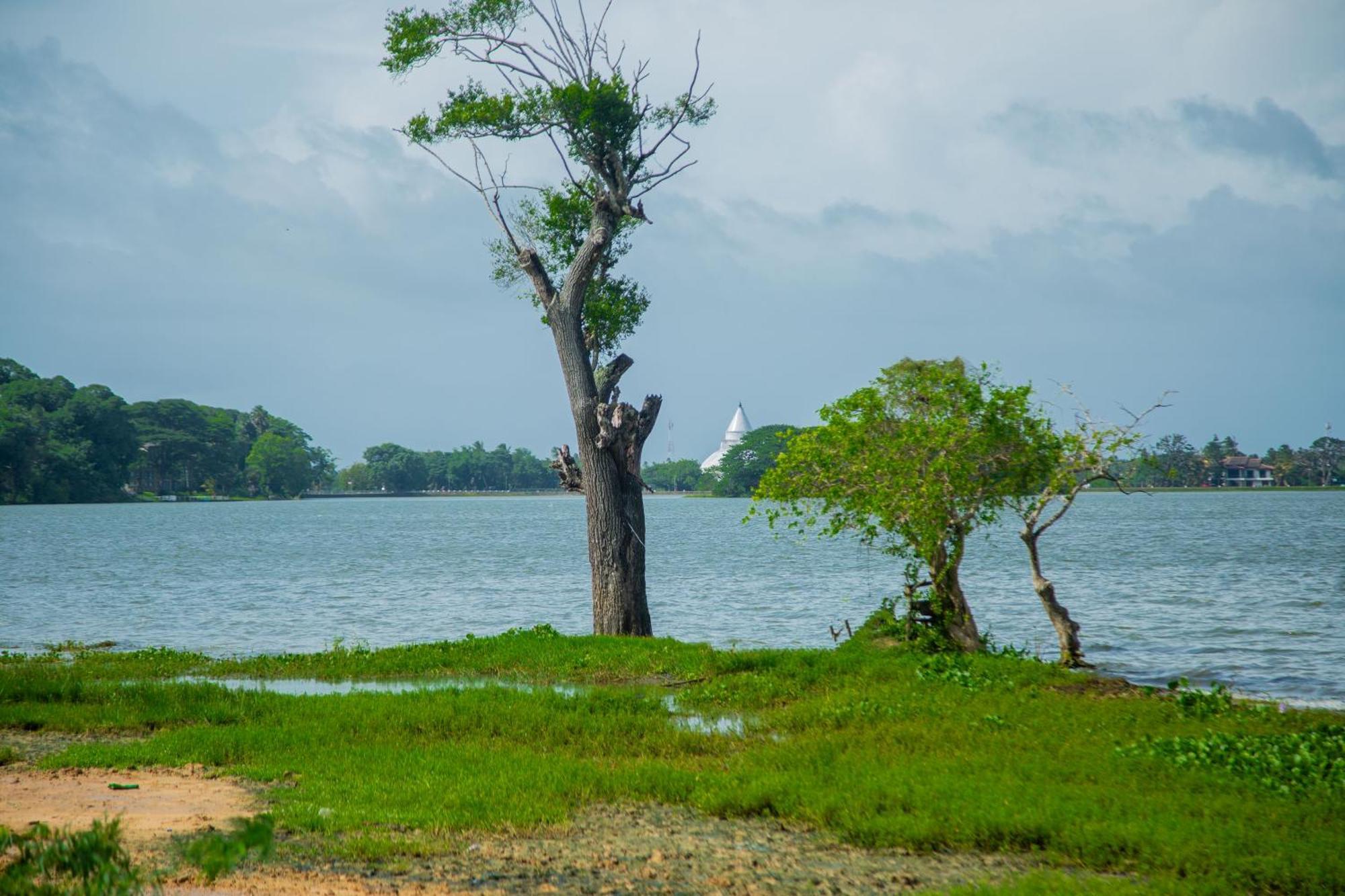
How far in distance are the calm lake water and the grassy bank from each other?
518 centimetres

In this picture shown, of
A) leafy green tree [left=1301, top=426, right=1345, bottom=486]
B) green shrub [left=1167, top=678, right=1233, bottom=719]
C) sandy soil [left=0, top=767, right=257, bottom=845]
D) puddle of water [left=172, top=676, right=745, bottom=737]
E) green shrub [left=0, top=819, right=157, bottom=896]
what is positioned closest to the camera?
green shrub [left=0, top=819, right=157, bottom=896]

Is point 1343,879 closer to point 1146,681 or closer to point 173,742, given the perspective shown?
point 173,742

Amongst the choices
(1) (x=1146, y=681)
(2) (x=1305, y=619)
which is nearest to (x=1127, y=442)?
(1) (x=1146, y=681)

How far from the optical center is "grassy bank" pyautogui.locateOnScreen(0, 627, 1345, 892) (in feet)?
26.0

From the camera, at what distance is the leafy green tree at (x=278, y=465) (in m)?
169

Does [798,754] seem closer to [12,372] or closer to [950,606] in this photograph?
[950,606]

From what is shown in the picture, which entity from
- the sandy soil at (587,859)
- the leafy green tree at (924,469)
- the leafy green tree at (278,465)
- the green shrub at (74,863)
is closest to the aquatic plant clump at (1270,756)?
the sandy soil at (587,859)

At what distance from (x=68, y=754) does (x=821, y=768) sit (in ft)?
23.8

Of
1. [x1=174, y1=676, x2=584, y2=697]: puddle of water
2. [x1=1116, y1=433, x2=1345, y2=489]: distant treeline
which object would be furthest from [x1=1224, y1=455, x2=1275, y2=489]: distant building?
[x1=174, y1=676, x2=584, y2=697]: puddle of water

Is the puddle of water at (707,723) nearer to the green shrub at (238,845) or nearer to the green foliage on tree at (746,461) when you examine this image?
the green shrub at (238,845)

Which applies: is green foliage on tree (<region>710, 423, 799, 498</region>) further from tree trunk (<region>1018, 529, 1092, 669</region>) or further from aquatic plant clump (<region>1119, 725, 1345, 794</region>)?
aquatic plant clump (<region>1119, 725, 1345, 794</region>)

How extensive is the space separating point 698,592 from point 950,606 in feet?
60.1

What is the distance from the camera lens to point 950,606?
17.5 metres

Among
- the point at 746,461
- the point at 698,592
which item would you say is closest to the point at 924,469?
the point at 698,592
